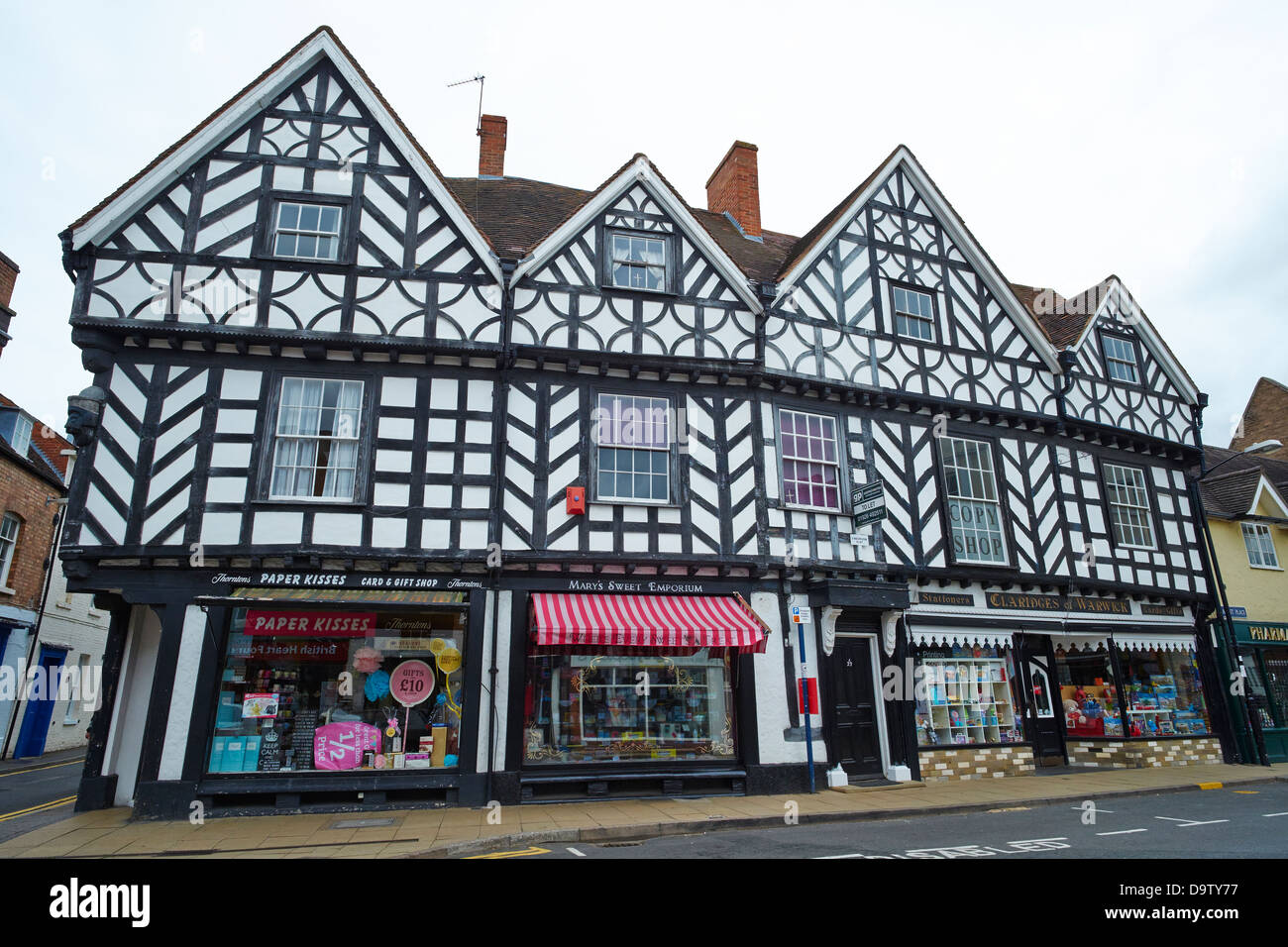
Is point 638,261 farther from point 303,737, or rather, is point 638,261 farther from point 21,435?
point 21,435

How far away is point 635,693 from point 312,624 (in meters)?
5.14

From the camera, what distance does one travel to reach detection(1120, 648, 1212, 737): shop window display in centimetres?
1586

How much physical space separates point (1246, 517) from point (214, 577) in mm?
22965

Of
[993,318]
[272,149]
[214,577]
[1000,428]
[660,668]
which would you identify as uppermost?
[272,149]

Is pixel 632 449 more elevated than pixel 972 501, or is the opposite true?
pixel 632 449

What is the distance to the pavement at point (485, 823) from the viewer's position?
26.7 feet

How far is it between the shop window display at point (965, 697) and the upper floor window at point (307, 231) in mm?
12815

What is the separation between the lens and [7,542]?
1955 cm

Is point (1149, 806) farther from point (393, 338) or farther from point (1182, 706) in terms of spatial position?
point (393, 338)

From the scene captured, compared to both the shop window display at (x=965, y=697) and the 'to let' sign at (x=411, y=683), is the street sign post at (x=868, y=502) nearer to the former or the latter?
the shop window display at (x=965, y=697)

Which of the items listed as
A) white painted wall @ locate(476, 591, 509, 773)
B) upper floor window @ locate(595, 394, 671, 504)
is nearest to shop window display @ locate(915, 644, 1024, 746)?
upper floor window @ locate(595, 394, 671, 504)

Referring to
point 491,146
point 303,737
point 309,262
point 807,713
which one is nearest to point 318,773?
point 303,737

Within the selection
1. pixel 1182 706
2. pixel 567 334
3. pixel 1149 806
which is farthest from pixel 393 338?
pixel 1182 706

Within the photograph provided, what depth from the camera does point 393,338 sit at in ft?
38.3
